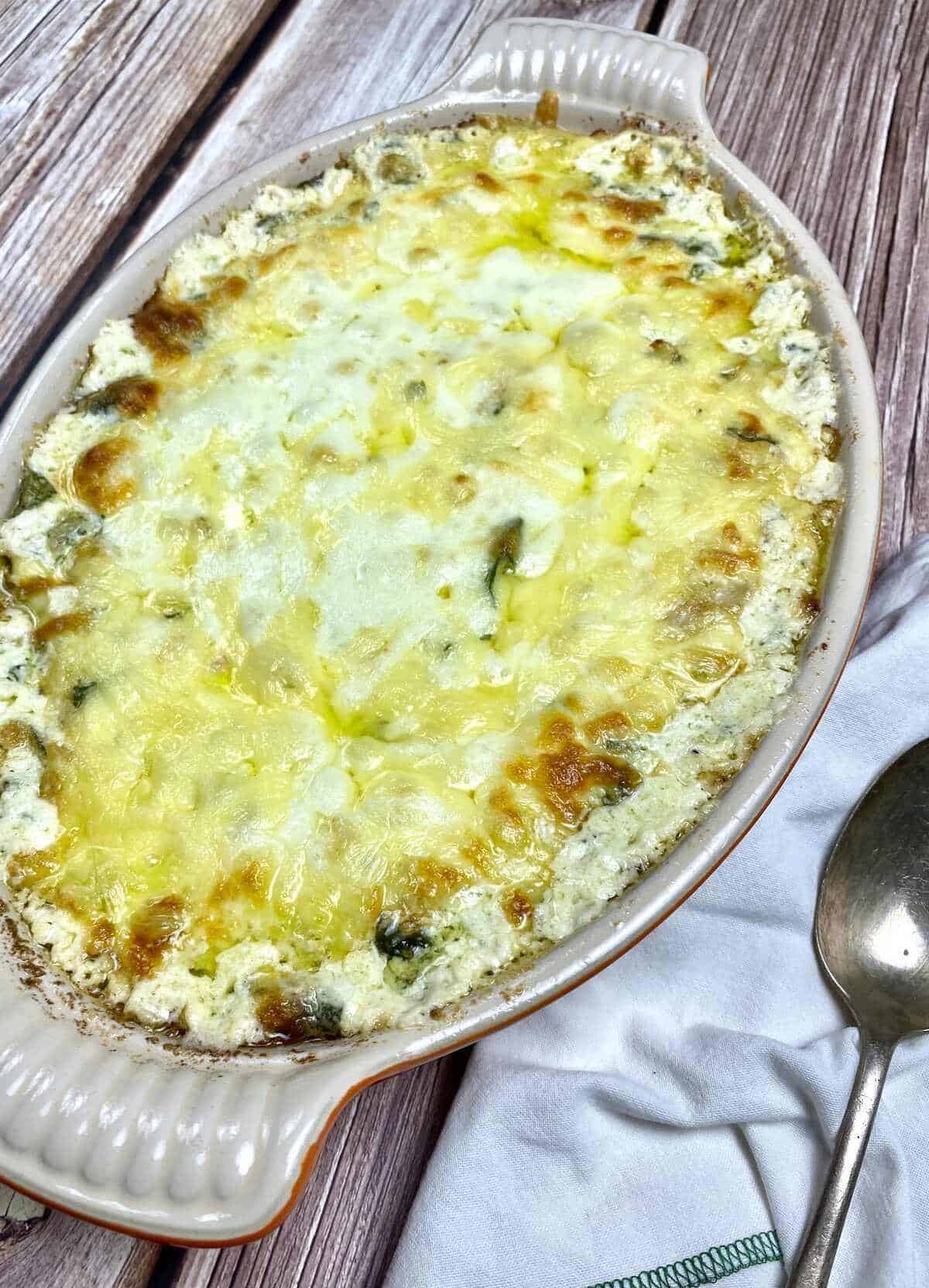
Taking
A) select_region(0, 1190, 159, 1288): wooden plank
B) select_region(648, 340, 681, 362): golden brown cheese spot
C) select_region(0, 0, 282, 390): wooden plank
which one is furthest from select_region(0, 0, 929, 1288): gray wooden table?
select_region(0, 1190, 159, 1288): wooden plank

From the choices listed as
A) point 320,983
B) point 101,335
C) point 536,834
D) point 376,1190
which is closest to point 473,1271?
point 376,1190

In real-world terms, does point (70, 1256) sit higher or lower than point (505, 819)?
lower

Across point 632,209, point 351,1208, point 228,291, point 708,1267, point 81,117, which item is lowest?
point 708,1267

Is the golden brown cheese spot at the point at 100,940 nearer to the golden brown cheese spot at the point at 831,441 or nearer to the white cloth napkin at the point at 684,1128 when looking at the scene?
the white cloth napkin at the point at 684,1128

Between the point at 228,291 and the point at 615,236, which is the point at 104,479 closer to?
the point at 228,291

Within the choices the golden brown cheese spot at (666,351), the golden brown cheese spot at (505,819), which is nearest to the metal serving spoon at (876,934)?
the golden brown cheese spot at (505,819)

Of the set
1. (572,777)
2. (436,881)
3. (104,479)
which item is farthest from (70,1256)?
(104,479)
